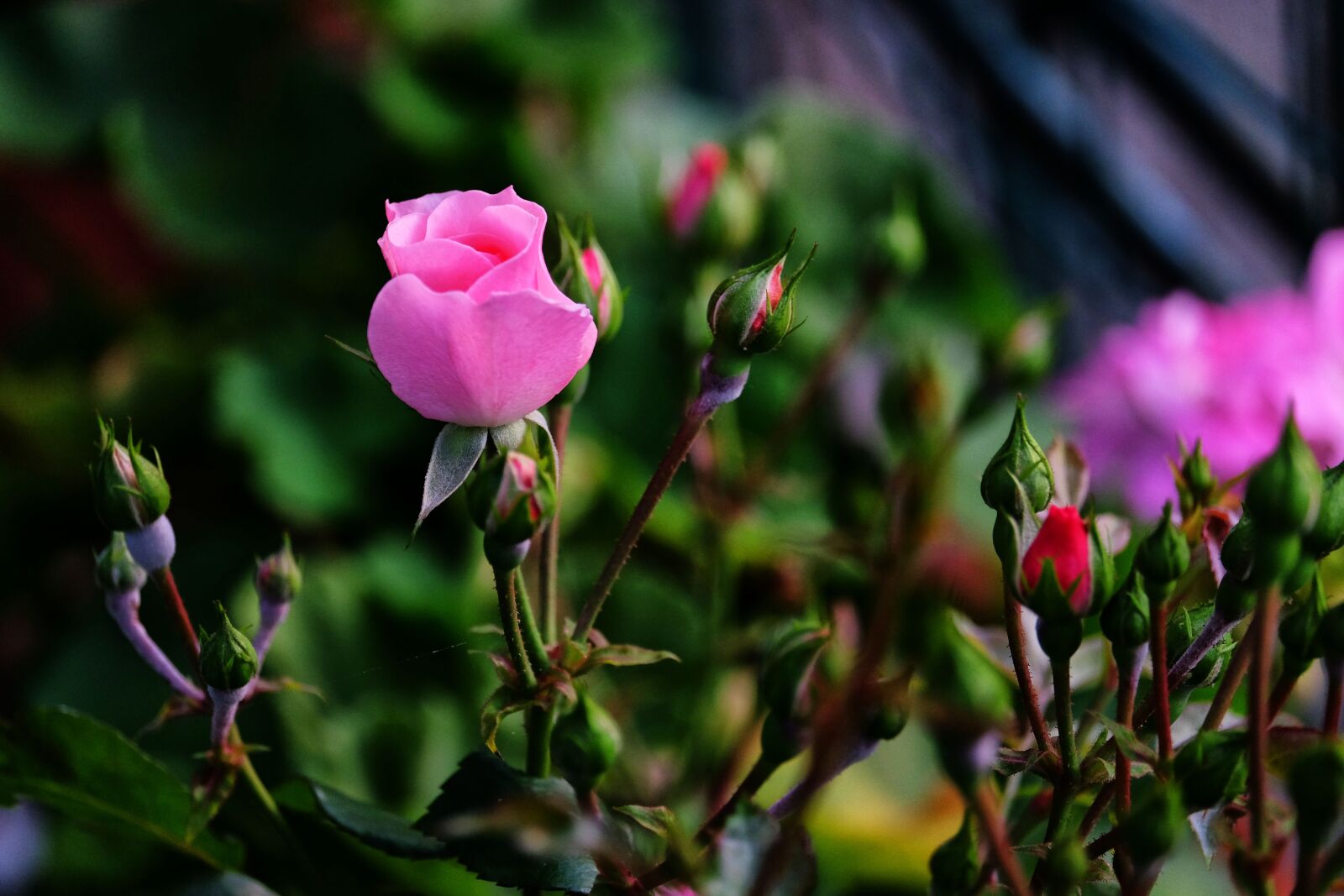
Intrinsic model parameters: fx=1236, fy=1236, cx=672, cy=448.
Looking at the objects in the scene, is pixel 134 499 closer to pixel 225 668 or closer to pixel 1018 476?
pixel 225 668

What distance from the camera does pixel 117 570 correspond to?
22cm

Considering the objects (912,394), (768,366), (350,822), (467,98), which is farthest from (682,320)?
(467,98)

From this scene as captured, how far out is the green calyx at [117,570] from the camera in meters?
0.22

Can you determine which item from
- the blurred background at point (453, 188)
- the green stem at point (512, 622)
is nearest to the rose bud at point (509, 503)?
the green stem at point (512, 622)

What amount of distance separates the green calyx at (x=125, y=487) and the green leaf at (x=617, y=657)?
0.25 ft

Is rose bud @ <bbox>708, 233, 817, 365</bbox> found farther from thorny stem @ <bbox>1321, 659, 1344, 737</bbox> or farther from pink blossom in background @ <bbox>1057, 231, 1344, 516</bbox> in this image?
pink blossom in background @ <bbox>1057, 231, 1344, 516</bbox>

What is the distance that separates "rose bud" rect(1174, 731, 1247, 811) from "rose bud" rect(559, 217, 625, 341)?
5.0 inches

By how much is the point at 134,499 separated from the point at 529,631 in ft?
0.24

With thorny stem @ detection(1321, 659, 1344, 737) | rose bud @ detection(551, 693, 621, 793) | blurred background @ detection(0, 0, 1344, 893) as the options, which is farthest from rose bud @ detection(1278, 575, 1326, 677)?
blurred background @ detection(0, 0, 1344, 893)

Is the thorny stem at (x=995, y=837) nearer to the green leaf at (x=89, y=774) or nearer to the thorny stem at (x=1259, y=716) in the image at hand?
the thorny stem at (x=1259, y=716)

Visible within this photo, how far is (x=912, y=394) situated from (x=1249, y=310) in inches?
8.6

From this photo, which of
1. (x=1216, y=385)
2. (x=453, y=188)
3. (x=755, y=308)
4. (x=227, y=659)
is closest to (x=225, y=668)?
(x=227, y=659)

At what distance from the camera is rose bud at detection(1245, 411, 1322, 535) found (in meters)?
0.18

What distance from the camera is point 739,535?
1.72ft
